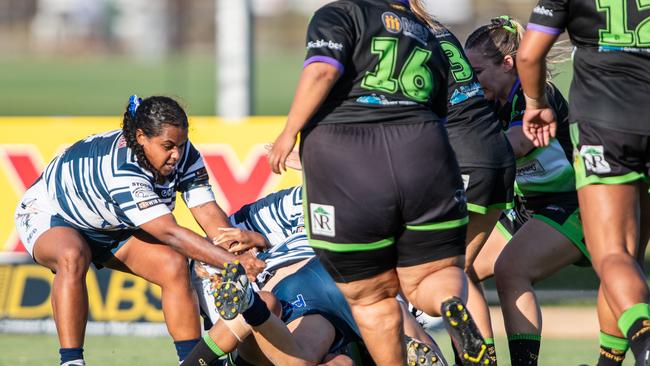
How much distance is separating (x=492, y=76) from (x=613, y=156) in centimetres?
141

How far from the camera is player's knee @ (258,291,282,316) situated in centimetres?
554

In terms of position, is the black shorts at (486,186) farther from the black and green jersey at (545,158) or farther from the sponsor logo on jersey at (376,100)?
the sponsor logo on jersey at (376,100)

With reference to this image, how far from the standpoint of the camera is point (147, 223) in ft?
19.5

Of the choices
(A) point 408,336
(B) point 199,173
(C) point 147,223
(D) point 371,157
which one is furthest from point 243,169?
(D) point 371,157

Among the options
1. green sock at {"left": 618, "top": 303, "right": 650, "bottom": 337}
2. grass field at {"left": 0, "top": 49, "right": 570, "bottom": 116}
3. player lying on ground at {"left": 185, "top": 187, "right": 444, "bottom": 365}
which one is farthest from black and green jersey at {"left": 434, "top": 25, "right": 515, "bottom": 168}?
grass field at {"left": 0, "top": 49, "right": 570, "bottom": 116}

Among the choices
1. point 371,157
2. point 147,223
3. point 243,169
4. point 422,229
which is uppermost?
point 371,157

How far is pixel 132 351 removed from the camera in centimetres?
752

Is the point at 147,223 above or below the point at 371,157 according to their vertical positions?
below

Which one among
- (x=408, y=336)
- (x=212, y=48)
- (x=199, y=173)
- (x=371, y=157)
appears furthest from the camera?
(x=212, y=48)

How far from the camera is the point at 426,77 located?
4934 millimetres

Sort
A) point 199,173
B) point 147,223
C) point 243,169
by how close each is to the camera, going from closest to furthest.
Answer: point 147,223 → point 199,173 → point 243,169

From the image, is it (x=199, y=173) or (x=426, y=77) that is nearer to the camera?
(x=426, y=77)

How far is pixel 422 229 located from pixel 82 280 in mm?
1956

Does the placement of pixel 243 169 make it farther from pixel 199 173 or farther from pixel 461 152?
pixel 461 152
